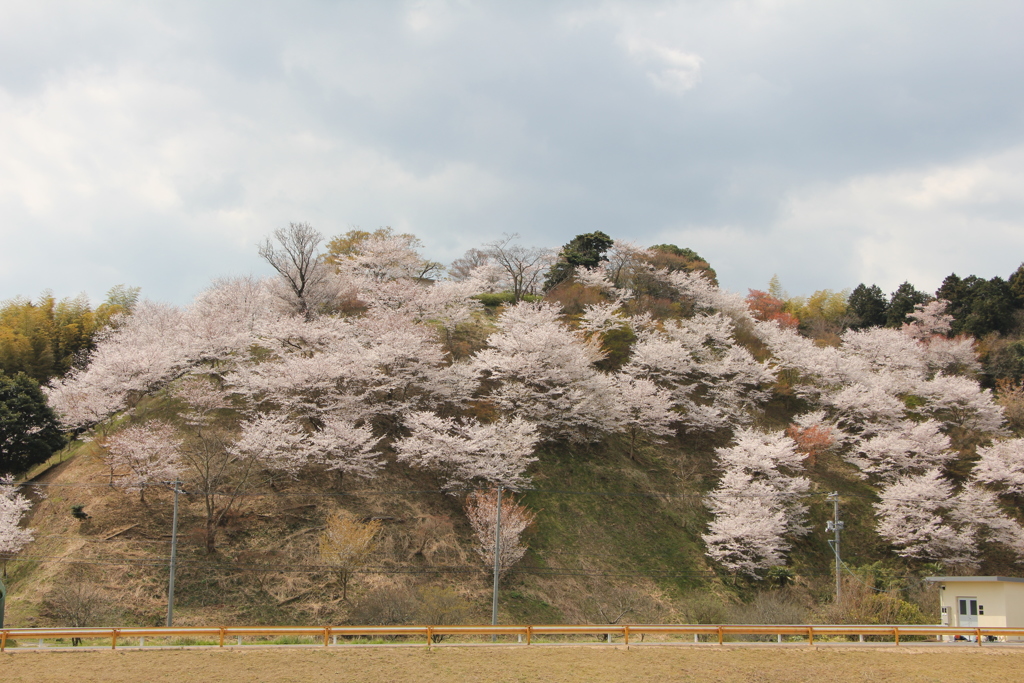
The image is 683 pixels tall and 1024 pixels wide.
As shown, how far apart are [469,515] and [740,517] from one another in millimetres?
10841

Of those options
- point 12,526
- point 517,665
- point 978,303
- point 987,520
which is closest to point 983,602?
point 987,520

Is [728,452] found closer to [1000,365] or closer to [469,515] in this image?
[469,515]

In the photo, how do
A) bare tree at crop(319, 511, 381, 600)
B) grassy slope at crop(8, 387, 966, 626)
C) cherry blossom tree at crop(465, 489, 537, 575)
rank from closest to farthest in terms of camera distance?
1. grassy slope at crop(8, 387, 966, 626)
2. bare tree at crop(319, 511, 381, 600)
3. cherry blossom tree at crop(465, 489, 537, 575)

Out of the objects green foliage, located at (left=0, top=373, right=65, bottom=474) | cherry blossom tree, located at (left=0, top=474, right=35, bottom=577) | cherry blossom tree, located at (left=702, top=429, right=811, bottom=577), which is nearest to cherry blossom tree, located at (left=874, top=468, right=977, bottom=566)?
cherry blossom tree, located at (left=702, top=429, right=811, bottom=577)

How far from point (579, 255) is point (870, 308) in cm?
3217

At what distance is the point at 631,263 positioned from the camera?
52375 mm

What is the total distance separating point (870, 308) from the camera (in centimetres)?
6391

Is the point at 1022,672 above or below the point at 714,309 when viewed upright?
below

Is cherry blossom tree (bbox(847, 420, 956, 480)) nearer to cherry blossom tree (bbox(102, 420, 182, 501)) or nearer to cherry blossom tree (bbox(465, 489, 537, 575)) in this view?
cherry blossom tree (bbox(465, 489, 537, 575))

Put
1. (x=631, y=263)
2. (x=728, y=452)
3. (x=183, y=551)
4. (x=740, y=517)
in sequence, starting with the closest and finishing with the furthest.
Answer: (x=183, y=551)
(x=740, y=517)
(x=728, y=452)
(x=631, y=263)

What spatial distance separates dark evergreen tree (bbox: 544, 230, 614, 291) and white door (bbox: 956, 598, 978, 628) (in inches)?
1425

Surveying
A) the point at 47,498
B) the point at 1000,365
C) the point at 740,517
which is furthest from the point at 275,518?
the point at 1000,365

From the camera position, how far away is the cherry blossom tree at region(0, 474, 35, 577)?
20.7 metres

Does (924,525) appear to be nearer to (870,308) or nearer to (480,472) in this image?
(480,472)
